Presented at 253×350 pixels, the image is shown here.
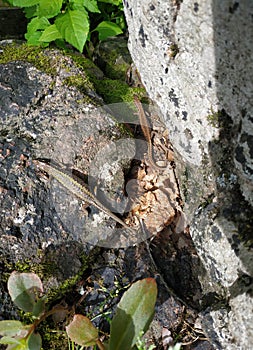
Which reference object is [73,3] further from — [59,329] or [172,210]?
[59,329]

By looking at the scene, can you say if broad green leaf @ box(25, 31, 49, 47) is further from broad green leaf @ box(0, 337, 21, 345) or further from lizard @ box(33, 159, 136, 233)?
broad green leaf @ box(0, 337, 21, 345)

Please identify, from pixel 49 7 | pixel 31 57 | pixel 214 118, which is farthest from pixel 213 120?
pixel 49 7

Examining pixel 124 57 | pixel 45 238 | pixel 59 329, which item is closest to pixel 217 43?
pixel 45 238

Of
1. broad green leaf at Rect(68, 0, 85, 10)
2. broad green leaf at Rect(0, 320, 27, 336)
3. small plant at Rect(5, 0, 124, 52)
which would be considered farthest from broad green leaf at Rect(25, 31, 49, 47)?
broad green leaf at Rect(0, 320, 27, 336)

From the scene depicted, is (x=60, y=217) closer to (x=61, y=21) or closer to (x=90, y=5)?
(x=61, y=21)

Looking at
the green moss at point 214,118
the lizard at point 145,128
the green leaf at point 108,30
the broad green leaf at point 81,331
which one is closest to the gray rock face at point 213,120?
the green moss at point 214,118

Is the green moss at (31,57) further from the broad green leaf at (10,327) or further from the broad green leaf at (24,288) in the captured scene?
the broad green leaf at (10,327)
